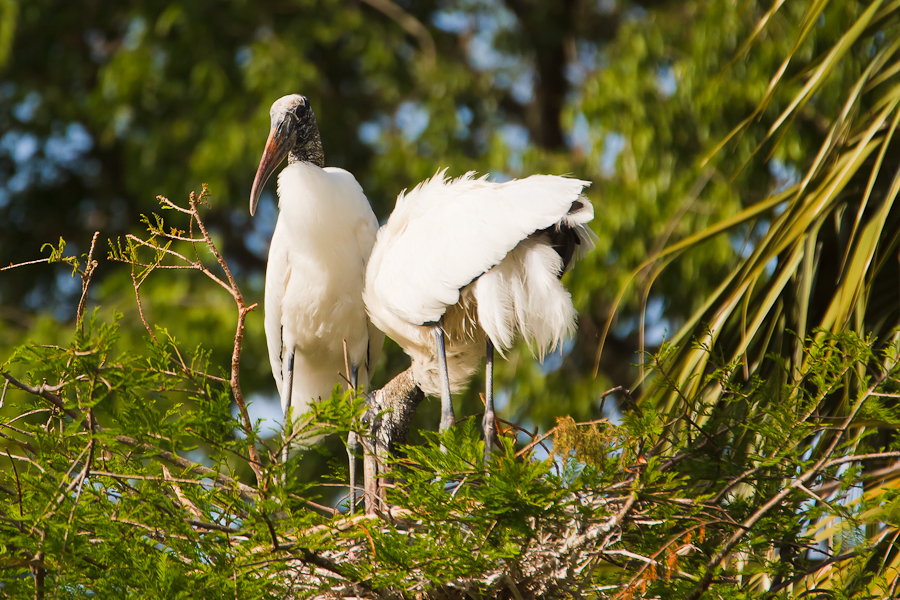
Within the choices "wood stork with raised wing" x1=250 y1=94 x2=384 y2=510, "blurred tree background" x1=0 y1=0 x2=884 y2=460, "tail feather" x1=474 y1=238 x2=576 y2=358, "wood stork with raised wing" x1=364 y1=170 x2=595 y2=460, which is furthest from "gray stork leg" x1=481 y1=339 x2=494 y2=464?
"blurred tree background" x1=0 y1=0 x2=884 y2=460

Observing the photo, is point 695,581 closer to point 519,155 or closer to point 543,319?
point 543,319

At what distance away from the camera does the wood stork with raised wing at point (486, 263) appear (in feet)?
7.98

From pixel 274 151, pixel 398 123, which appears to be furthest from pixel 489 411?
pixel 398 123

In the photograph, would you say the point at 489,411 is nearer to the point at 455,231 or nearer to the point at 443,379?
the point at 443,379

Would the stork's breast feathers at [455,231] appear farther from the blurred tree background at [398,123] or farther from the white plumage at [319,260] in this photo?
the blurred tree background at [398,123]

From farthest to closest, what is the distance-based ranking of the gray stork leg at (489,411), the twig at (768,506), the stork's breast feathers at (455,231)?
1. the gray stork leg at (489,411)
2. the stork's breast feathers at (455,231)
3. the twig at (768,506)

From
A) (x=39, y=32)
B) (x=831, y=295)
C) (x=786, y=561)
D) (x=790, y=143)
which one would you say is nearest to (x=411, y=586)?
(x=786, y=561)

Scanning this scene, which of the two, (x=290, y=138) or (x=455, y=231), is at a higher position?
(x=290, y=138)

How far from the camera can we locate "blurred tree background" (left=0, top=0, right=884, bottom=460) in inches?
198

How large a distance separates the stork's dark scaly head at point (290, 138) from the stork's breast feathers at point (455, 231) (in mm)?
473

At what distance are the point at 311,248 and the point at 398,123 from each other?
14.8 ft

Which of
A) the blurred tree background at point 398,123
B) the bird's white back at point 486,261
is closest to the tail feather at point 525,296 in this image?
the bird's white back at point 486,261

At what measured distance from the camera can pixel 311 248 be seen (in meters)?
2.98

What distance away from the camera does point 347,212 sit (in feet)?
9.91
